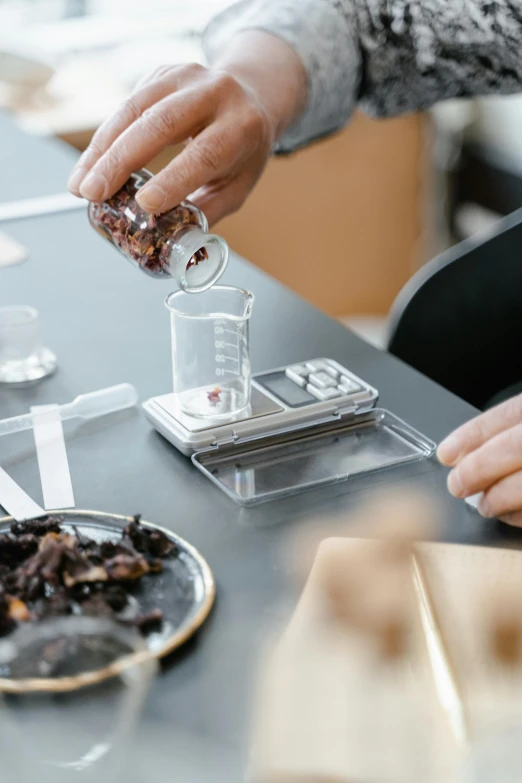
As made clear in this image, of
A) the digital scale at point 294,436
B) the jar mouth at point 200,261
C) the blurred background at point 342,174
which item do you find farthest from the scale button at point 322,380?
the blurred background at point 342,174

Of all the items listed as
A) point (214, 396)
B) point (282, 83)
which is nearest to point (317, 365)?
point (214, 396)

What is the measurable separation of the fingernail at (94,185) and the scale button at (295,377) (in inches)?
9.4

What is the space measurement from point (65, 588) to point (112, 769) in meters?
0.13

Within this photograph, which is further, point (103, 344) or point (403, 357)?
point (403, 357)

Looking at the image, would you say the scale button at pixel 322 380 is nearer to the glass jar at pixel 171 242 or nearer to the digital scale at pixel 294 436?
the digital scale at pixel 294 436

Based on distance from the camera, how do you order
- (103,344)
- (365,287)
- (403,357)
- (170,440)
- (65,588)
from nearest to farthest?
(65,588) → (170,440) → (103,344) → (403,357) → (365,287)

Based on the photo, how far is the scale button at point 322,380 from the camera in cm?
93

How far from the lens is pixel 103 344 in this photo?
1.08m

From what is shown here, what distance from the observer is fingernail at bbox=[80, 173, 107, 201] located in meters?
0.89

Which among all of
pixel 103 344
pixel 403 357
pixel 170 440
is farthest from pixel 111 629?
pixel 403 357

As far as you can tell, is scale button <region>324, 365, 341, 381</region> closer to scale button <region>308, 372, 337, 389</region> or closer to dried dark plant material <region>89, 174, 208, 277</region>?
scale button <region>308, 372, 337, 389</region>

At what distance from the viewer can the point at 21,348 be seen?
101 centimetres

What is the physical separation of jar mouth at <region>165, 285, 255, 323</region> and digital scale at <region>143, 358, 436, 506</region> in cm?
8

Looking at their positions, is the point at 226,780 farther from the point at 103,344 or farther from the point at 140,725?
the point at 103,344
